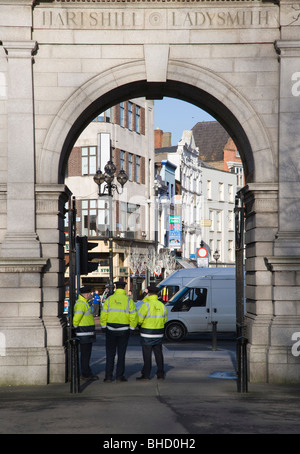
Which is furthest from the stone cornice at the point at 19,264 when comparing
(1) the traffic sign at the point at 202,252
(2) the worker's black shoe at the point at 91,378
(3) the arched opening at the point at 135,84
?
(1) the traffic sign at the point at 202,252

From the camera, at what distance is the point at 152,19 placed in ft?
50.6

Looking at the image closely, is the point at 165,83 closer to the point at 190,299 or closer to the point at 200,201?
the point at 190,299

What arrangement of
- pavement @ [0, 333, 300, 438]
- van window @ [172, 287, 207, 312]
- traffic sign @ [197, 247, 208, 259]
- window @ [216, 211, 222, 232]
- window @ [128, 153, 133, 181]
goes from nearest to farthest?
pavement @ [0, 333, 300, 438]
van window @ [172, 287, 207, 312]
traffic sign @ [197, 247, 208, 259]
window @ [128, 153, 133, 181]
window @ [216, 211, 222, 232]

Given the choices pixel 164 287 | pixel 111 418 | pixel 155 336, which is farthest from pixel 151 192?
pixel 111 418

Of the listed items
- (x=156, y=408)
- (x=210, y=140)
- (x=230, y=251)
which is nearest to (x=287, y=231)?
(x=156, y=408)

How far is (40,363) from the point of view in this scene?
583 inches

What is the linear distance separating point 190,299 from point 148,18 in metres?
14.6

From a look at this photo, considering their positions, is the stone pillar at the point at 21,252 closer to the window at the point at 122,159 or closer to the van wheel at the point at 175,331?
the van wheel at the point at 175,331

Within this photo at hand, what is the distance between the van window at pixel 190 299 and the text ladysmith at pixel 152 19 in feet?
47.0

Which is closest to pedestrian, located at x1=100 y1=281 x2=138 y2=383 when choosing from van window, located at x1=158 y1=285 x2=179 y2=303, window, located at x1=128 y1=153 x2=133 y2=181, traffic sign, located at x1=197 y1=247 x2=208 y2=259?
van window, located at x1=158 y1=285 x2=179 y2=303

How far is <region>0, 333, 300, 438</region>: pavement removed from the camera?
10047 mm

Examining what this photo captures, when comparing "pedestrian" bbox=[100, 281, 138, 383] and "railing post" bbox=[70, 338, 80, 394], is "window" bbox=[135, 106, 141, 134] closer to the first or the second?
"pedestrian" bbox=[100, 281, 138, 383]

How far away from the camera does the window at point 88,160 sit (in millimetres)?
53781

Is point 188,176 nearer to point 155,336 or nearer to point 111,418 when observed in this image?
point 155,336
